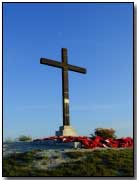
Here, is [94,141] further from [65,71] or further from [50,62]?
[50,62]

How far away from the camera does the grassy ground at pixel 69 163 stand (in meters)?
6.95

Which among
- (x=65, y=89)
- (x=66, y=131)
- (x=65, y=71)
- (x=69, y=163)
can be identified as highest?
(x=65, y=71)

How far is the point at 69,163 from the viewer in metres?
7.05

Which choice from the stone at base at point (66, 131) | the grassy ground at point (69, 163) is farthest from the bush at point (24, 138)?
the stone at base at point (66, 131)

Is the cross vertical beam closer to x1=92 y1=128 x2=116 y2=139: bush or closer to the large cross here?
the large cross

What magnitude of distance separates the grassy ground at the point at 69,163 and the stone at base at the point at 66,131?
0.34 metres

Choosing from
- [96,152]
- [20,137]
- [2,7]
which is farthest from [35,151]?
[2,7]

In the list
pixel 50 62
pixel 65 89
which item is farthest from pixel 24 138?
pixel 50 62

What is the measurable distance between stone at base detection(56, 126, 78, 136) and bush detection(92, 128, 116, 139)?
0.30 meters

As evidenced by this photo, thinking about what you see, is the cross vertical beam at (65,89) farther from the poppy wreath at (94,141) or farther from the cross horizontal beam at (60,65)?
the poppy wreath at (94,141)

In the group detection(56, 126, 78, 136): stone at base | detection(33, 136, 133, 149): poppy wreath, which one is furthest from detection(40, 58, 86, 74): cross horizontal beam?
detection(33, 136, 133, 149): poppy wreath

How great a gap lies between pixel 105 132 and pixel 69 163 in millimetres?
633

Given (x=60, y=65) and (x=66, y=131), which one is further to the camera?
(x=60, y=65)

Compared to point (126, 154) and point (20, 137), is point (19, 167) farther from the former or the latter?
point (126, 154)
